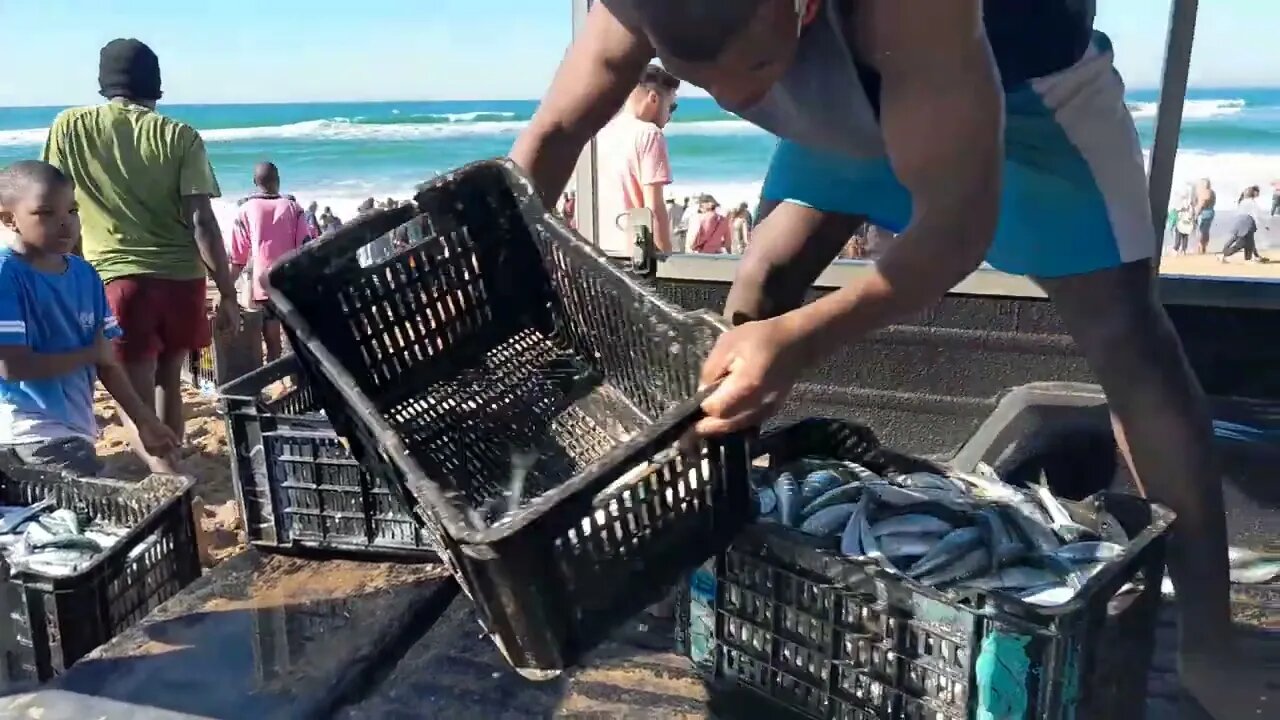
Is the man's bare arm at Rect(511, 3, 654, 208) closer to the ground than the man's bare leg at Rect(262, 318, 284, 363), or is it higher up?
higher up

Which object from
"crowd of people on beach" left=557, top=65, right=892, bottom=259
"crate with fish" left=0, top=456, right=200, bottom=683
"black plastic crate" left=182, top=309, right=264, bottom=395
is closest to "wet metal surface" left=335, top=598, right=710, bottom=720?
"crate with fish" left=0, top=456, right=200, bottom=683

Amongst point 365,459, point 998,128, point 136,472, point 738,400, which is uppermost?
point 998,128

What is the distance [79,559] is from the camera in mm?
2711

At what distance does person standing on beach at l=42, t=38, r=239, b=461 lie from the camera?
4902mm

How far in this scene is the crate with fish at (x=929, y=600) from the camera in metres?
1.47

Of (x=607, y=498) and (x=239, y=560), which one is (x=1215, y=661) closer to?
(x=607, y=498)

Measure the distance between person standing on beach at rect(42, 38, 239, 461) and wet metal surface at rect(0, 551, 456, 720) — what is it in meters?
2.99

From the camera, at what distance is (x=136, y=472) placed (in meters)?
5.51

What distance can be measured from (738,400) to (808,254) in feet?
3.46

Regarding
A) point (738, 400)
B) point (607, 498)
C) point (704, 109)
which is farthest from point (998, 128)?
point (704, 109)

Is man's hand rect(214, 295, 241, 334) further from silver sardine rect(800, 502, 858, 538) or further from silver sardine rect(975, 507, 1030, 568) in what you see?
silver sardine rect(975, 507, 1030, 568)

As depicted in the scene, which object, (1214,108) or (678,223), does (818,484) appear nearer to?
(678,223)

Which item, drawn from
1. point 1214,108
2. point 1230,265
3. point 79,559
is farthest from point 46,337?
point 1214,108

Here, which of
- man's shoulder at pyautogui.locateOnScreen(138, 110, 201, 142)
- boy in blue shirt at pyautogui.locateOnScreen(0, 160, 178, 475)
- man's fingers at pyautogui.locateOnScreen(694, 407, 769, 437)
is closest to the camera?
man's fingers at pyautogui.locateOnScreen(694, 407, 769, 437)
